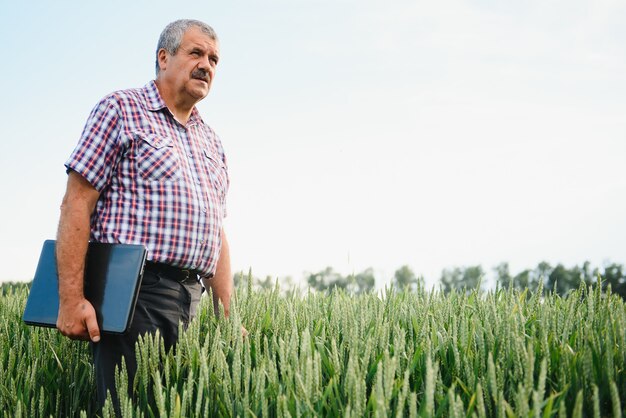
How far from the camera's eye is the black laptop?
265cm

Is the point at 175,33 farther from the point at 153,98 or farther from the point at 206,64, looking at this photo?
the point at 153,98

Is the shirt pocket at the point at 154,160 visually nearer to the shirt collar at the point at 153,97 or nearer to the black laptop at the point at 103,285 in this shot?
the shirt collar at the point at 153,97

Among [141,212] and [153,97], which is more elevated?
[153,97]

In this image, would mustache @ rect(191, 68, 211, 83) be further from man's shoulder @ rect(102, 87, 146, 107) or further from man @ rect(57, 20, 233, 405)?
man's shoulder @ rect(102, 87, 146, 107)

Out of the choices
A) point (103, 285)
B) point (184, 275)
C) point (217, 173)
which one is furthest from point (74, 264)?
point (217, 173)

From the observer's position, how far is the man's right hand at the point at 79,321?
2.67m

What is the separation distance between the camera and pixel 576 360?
7.17ft

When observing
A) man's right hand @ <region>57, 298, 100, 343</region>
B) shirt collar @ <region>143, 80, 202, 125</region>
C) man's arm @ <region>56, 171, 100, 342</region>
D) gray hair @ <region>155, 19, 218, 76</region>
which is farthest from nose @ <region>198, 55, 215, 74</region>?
man's right hand @ <region>57, 298, 100, 343</region>

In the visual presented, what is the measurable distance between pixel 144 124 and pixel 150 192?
0.35m

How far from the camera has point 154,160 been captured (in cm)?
286

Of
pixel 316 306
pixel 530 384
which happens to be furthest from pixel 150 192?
pixel 530 384

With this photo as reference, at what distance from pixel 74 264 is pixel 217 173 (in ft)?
3.11

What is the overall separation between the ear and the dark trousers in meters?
1.13

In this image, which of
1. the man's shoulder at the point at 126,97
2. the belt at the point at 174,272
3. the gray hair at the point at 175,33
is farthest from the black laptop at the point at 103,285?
the gray hair at the point at 175,33
